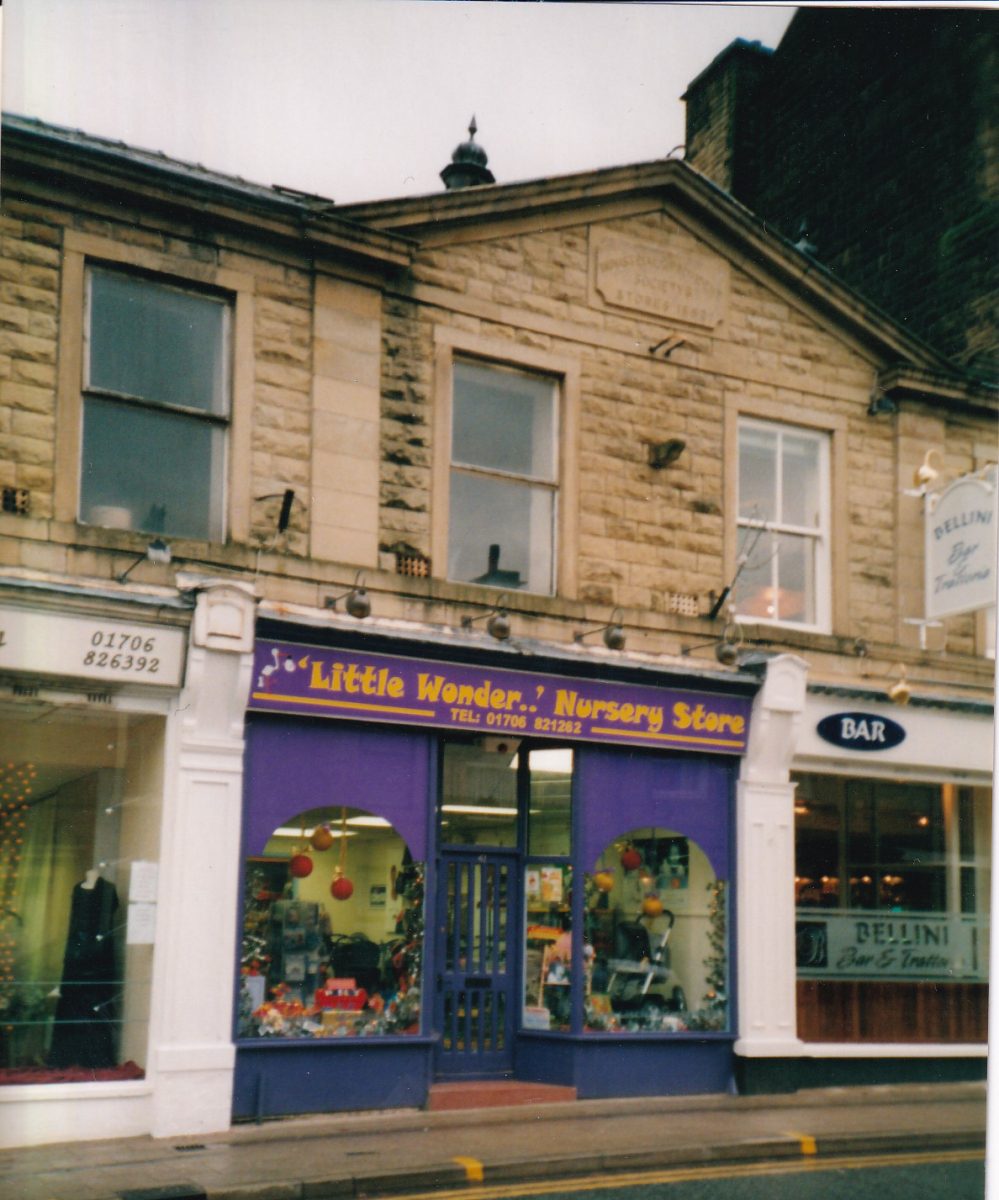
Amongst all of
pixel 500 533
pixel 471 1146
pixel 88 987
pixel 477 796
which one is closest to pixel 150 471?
pixel 500 533

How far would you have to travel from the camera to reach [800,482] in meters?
13.0

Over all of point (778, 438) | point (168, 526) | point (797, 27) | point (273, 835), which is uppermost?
point (797, 27)

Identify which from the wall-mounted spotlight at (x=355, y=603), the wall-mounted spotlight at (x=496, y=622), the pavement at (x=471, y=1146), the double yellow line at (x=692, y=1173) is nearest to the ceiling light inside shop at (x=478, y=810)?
the wall-mounted spotlight at (x=496, y=622)

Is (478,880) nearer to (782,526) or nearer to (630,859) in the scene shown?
(630,859)

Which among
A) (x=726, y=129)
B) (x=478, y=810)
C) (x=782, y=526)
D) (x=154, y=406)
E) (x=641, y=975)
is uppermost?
(x=726, y=129)

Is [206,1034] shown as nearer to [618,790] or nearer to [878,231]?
[618,790]

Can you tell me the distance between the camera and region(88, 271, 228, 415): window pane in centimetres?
966

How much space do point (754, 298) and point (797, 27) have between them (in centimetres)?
283

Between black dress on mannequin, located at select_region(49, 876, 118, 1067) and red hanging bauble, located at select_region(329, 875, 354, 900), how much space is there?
1638 millimetres

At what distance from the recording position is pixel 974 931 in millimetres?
13336

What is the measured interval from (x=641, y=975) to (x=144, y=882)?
178 inches

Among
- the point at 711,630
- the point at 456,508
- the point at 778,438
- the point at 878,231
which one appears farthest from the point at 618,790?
the point at 878,231

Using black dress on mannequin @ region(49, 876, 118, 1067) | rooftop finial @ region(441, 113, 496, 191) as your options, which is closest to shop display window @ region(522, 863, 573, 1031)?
black dress on mannequin @ region(49, 876, 118, 1067)

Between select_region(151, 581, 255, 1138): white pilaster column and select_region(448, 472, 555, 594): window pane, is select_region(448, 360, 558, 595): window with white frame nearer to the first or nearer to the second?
select_region(448, 472, 555, 594): window pane
